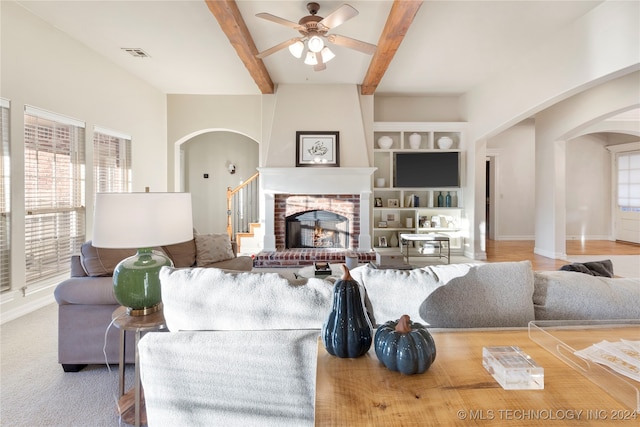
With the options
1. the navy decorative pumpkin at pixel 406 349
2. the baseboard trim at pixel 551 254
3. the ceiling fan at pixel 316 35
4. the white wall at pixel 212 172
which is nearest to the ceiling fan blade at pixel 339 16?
the ceiling fan at pixel 316 35

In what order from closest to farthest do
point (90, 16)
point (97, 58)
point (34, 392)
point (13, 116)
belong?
point (34, 392) < point (13, 116) < point (90, 16) < point (97, 58)

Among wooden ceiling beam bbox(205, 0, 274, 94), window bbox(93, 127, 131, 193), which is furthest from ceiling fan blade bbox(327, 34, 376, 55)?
window bbox(93, 127, 131, 193)

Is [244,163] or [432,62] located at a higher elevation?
[432,62]

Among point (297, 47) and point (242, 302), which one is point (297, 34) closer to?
point (297, 47)

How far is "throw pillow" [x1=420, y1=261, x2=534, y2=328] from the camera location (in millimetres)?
1229

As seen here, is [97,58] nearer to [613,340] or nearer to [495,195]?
[613,340]

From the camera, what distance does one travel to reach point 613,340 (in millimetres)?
956

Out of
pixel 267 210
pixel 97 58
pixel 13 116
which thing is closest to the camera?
pixel 13 116

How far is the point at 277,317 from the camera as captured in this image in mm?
1240

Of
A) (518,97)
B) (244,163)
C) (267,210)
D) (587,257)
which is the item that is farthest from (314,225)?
(587,257)

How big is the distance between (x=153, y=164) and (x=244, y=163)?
2139 mm

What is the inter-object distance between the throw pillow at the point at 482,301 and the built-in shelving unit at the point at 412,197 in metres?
4.65

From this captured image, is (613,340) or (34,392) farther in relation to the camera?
(34,392)

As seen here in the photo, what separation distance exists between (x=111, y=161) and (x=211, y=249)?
273 centimetres
